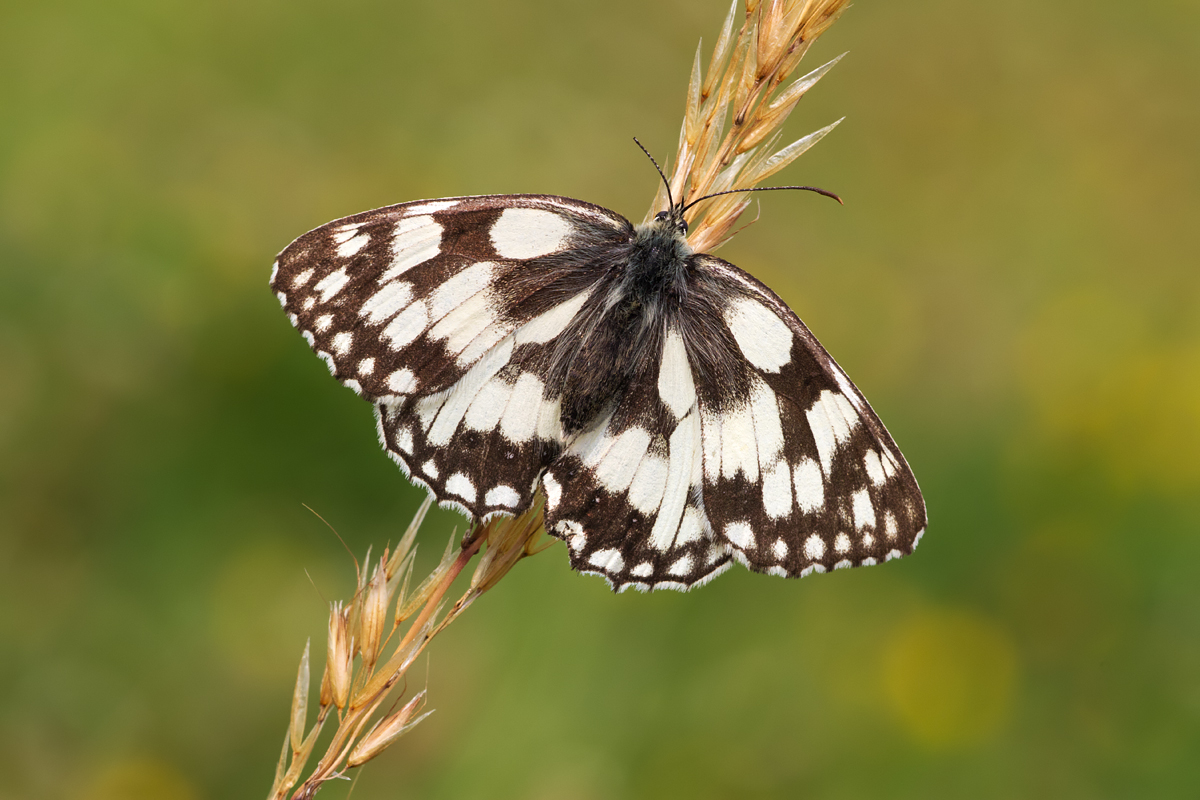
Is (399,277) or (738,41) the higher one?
(738,41)

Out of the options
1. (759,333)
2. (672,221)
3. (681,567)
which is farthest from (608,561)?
(672,221)

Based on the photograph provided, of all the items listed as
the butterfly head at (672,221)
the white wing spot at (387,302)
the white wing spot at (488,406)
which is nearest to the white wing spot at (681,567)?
the white wing spot at (488,406)

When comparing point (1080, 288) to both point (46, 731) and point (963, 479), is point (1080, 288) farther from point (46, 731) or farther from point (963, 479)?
point (46, 731)

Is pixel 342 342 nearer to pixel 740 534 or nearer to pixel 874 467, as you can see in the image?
pixel 740 534

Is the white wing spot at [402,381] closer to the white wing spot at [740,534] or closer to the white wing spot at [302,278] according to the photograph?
the white wing spot at [302,278]

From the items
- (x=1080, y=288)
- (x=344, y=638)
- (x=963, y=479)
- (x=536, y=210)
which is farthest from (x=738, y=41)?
(x=1080, y=288)

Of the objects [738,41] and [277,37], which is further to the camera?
[277,37]

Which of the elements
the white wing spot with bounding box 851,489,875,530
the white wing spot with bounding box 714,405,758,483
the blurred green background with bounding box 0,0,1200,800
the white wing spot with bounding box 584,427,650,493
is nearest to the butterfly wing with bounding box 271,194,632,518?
the white wing spot with bounding box 584,427,650,493
